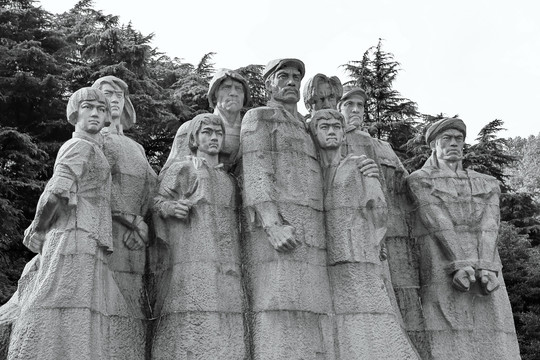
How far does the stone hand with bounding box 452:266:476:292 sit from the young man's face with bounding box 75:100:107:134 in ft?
16.0

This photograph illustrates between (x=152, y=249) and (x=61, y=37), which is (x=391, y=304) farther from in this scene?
(x=61, y=37)

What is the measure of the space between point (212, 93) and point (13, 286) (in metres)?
8.81

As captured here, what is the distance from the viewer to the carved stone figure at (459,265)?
10.1 m

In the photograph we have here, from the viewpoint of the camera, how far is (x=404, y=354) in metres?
8.82

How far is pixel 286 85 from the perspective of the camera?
33.3 feet

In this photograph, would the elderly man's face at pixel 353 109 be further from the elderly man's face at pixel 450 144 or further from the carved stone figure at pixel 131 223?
the carved stone figure at pixel 131 223

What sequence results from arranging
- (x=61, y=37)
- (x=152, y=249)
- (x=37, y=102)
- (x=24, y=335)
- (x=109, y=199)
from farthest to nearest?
1. (x=61, y=37)
2. (x=37, y=102)
3. (x=152, y=249)
4. (x=109, y=199)
5. (x=24, y=335)

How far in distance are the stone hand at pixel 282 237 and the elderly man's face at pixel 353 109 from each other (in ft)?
9.46

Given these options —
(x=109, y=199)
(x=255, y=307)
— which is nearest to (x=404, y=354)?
(x=255, y=307)

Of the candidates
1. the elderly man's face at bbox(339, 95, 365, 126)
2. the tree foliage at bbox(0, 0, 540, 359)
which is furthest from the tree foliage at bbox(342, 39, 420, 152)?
the elderly man's face at bbox(339, 95, 365, 126)

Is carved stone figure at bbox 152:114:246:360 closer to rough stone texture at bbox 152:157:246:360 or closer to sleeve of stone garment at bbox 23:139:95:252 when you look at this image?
rough stone texture at bbox 152:157:246:360

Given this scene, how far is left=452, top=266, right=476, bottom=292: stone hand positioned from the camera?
396 inches

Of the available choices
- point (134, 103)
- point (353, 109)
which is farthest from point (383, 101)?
point (353, 109)

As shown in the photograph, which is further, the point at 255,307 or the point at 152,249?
the point at 152,249
